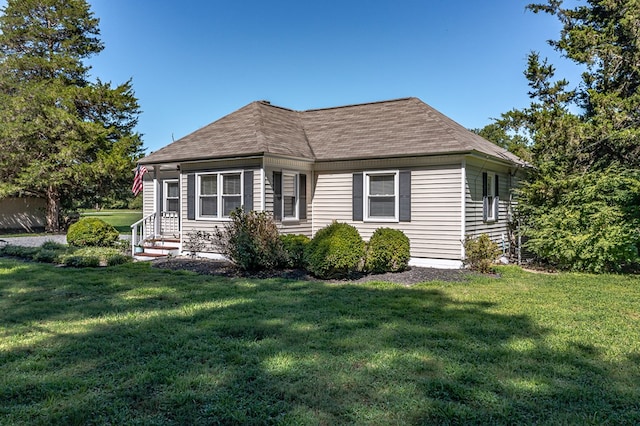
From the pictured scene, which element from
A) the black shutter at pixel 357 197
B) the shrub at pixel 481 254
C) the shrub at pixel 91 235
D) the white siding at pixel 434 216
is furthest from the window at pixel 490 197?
the shrub at pixel 91 235

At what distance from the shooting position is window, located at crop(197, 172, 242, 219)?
1202cm

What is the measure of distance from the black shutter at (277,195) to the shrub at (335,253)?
2701 millimetres

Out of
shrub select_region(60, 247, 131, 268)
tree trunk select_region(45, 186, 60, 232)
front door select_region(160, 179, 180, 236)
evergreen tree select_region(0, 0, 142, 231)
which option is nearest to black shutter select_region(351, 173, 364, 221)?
front door select_region(160, 179, 180, 236)

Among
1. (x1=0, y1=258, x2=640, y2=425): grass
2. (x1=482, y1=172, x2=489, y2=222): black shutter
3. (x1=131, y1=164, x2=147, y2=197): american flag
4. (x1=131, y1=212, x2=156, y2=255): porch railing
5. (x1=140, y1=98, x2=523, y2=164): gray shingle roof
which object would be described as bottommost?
(x1=0, y1=258, x2=640, y2=425): grass

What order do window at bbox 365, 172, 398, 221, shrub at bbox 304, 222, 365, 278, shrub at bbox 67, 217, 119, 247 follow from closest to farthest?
shrub at bbox 304, 222, 365, 278 < window at bbox 365, 172, 398, 221 < shrub at bbox 67, 217, 119, 247

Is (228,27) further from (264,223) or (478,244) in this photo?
(478,244)

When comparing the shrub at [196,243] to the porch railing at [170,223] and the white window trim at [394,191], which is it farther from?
the white window trim at [394,191]

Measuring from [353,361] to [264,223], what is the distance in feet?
19.7

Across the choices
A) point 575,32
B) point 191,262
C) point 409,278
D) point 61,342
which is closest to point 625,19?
point 575,32

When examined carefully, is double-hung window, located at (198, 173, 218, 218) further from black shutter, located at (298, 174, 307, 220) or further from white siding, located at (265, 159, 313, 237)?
black shutter, located at (298, 174, 307, 220)

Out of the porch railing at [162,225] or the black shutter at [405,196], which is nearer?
the black shutter at [405,196]

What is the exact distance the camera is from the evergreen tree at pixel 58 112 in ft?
66.8

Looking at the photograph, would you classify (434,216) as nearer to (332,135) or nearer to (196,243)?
(332,135)

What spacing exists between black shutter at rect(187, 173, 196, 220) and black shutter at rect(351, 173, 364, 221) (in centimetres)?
467
